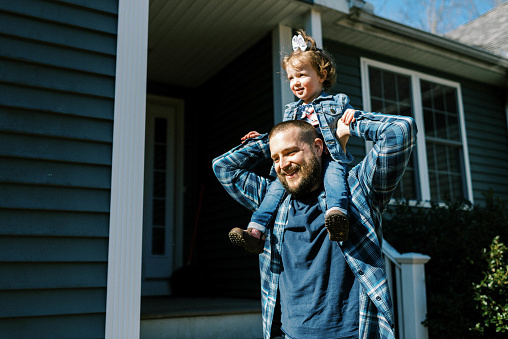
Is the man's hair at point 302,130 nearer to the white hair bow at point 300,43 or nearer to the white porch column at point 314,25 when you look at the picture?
the white hair bow at point 300,43

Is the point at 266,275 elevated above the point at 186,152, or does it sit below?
below

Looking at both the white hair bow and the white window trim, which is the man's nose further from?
the white window trim

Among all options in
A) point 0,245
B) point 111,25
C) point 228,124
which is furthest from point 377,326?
point 228,124

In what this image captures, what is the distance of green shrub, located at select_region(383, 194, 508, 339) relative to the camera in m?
3.72

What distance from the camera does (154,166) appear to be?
19.8 ft

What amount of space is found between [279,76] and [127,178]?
224 centimetres

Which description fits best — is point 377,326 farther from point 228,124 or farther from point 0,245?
point 228,124

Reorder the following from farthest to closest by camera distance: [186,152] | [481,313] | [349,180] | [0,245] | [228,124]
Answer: [186,152]
[228,124]
[481,313]
[0,245]
[349,180]

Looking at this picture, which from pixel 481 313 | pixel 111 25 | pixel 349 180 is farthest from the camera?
pixel 481 313

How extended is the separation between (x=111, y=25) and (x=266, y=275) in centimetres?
227

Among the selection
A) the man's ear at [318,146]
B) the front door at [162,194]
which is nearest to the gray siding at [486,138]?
the front door at [162,194]

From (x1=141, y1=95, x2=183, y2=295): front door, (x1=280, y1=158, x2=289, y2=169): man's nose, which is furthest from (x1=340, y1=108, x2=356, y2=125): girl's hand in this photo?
(x1=141, y1=95, x2=183, y2=295): front door

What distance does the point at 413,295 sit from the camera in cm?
358

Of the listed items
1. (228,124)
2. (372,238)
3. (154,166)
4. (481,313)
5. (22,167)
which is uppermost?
(228,124)
